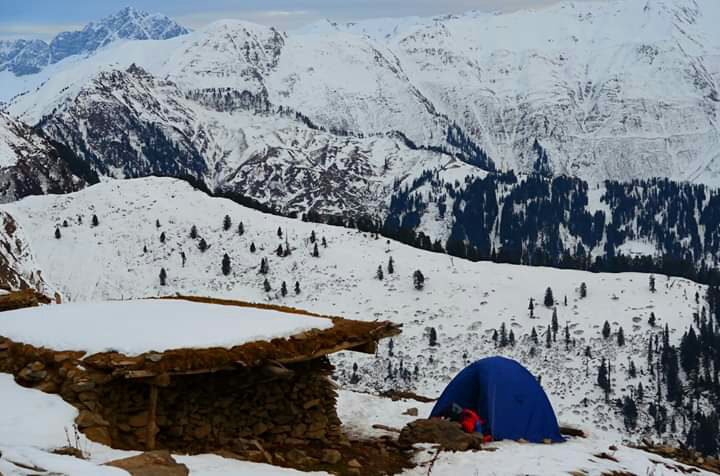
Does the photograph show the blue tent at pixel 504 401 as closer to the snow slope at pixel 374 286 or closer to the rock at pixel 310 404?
the rock at pixel 310 404

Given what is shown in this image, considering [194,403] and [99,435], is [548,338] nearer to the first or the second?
[194,403]

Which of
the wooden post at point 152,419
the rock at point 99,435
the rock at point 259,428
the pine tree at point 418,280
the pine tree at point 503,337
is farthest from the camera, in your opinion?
the pine tree at point 418,280

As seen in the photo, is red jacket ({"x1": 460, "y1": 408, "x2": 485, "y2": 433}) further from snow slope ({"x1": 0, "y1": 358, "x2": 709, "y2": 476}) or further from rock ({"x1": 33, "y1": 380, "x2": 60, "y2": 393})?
rock ({"x1": 33, "y1": 380, "x2": 60, "y2": 393})

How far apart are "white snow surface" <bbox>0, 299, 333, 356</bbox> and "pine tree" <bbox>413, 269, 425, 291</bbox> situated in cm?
10238

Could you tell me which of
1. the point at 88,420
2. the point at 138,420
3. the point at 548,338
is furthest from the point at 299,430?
the point at 548,338

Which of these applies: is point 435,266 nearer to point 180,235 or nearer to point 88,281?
point 180,235

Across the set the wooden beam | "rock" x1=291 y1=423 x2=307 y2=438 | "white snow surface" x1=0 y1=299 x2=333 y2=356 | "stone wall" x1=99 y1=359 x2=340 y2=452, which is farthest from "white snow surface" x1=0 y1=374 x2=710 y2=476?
the wooden beam

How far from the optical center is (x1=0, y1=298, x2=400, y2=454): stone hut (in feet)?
54.6

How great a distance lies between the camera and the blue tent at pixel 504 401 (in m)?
22.7

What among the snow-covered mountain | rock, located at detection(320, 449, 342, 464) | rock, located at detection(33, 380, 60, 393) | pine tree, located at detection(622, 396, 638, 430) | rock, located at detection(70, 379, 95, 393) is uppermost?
the snow-covered mountain

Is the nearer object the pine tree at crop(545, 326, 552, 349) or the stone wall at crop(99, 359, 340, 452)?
the stone wall at crop(99, 359, 340, 452)

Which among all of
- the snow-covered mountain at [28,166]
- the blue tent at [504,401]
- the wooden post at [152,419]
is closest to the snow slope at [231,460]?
the blue tent at [504,401]

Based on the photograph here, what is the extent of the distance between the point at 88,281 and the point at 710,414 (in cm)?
8977

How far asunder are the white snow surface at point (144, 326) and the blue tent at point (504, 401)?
19.2ft
